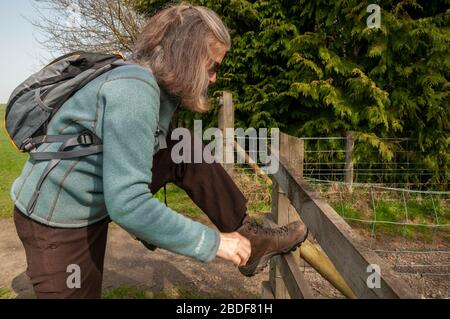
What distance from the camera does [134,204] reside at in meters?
Result: 1.20

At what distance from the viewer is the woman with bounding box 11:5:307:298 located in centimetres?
119

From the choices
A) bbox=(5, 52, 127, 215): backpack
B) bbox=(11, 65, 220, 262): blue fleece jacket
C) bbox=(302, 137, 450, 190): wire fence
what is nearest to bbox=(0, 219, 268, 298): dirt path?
bbox=(11, 65, 220, 262): blue fleece jacket

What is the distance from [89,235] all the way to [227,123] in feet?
14.0

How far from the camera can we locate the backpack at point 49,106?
1.34 meters

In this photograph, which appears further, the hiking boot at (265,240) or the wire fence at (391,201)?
the wire fence at (391,201)

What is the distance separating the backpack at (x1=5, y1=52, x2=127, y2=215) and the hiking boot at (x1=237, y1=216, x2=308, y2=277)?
74cm

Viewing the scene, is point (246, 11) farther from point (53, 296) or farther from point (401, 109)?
point (53, 296)

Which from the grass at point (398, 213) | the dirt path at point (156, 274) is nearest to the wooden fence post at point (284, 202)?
the dirt path at point (156, 274)

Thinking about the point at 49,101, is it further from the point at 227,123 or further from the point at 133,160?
the point at 227,123

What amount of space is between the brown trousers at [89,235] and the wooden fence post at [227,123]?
375 centimetres

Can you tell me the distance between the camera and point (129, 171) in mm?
1186

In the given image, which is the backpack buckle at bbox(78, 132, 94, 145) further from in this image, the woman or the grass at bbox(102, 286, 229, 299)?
the grass at bbox(102, 286, 229, 299)

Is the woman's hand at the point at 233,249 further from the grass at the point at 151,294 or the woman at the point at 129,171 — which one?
the grass at the point at 151,294
